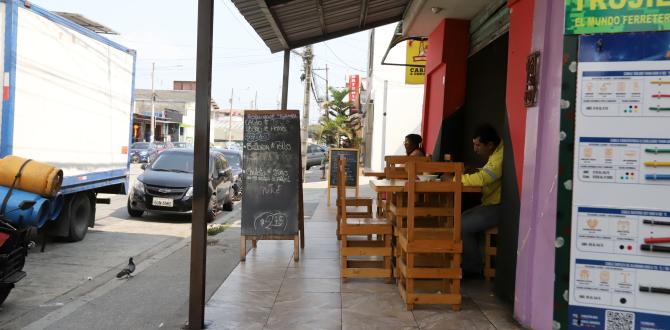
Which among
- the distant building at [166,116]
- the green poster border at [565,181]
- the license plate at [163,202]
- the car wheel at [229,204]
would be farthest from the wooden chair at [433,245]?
the distant building at [166,116]

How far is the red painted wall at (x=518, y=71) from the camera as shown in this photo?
4574 mm

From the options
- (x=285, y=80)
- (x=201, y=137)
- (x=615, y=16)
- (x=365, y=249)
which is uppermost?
(x=285, y=80)

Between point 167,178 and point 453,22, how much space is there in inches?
258

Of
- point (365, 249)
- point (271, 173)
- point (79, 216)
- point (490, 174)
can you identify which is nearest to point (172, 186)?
point (79, 216)

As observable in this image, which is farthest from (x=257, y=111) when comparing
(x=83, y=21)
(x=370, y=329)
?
(x=83, y=21)

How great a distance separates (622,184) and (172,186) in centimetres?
890

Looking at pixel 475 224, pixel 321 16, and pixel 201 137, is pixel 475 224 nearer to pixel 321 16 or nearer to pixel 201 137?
pixel 201 137

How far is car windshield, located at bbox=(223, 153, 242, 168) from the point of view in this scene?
15375mm

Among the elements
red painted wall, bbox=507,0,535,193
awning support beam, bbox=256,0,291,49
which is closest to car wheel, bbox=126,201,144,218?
awning support beam, bbox=256,0,291,49

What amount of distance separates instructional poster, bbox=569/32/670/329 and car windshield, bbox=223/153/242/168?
12.4 m

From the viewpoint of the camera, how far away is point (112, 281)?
6.30 m

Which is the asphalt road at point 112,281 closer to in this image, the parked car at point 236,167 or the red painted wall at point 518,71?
the red painted wall at point 518,71

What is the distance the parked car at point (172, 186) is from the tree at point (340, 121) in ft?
63.8

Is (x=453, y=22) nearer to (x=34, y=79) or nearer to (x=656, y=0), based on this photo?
(x=656, y=0)
